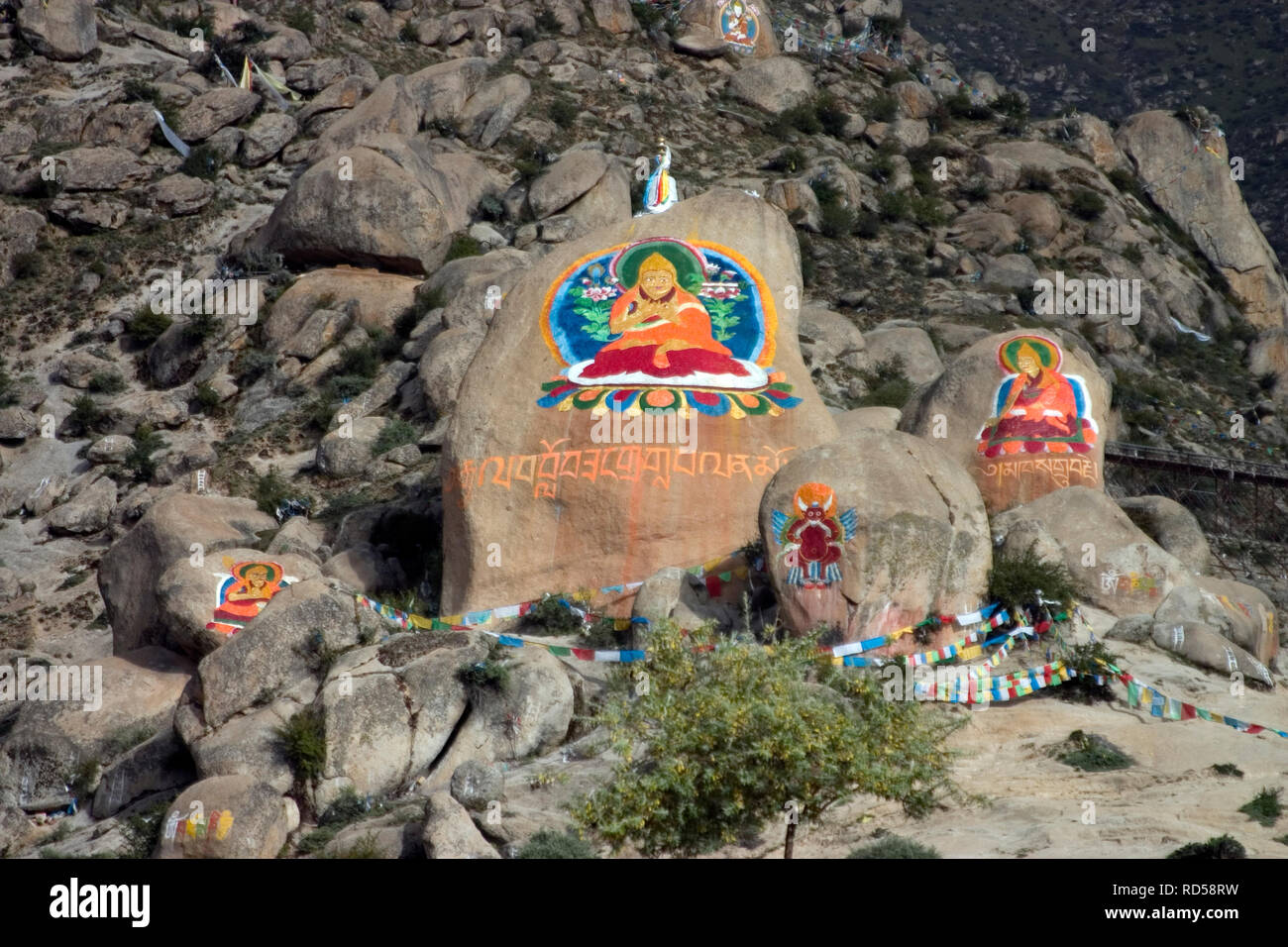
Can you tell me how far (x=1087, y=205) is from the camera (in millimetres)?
61438

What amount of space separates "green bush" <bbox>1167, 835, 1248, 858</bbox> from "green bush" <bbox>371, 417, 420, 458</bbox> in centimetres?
2448

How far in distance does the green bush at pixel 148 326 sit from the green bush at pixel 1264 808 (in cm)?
3624

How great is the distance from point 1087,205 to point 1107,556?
3864cm

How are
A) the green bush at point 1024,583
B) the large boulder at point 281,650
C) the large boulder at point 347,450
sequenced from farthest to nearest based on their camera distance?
the large boulder at point 347,450 < the green bush at point 1024,583 < the large boulder at point 281,650

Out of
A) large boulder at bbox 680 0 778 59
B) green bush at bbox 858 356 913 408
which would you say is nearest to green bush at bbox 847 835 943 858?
green bush at bbox 858 356 913 408

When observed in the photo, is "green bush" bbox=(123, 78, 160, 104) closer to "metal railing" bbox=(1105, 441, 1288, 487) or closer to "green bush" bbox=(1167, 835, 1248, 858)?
"metal railing" bbox=(1105, 441, 1288, 487)

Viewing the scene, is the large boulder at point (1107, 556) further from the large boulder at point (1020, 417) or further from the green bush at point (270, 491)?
the green bush at point (270, 491)

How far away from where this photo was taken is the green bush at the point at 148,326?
154 feet

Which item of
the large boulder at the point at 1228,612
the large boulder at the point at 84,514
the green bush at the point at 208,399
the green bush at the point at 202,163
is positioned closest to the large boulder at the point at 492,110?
the green bush at the point at 202,163

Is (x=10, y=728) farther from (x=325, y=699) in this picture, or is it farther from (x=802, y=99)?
(x=802, y=99)

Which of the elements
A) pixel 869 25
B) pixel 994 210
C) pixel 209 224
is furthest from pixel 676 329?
pixel 869 25

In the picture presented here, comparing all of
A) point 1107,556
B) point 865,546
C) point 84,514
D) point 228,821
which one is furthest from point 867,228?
point 228,821

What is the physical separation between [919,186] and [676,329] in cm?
3770

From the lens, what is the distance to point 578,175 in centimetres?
5078
